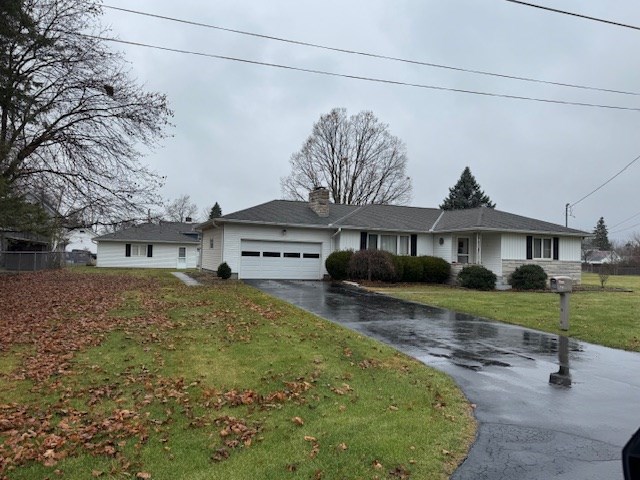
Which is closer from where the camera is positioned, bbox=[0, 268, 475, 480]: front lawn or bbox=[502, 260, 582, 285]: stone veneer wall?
bbox=[0, 268, 475, 480]: front lawn

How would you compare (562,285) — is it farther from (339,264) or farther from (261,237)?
(261,237)

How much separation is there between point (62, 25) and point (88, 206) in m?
7.25

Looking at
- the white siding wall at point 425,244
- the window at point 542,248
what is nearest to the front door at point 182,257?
the white siding wall at point 425,244

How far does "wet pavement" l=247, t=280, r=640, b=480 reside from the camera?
4.09 m

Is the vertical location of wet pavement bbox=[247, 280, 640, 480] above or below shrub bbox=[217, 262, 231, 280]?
below

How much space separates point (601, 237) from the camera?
91.4 m

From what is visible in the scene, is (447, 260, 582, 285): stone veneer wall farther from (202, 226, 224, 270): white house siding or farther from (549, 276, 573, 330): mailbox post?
(549, 276, 573, 330): mailbox post

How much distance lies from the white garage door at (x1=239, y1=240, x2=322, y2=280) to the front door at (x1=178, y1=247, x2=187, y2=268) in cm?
2301

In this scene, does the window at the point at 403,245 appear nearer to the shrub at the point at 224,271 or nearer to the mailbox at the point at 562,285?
the shrub at the point at 224,271

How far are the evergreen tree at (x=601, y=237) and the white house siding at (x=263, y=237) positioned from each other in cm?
8203

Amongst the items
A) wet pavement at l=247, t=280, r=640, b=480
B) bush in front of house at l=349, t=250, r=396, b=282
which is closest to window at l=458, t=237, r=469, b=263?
bush in front of house at l=349, t=250, r=396, b=282

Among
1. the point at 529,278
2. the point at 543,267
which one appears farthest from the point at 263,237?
the point at 543,267

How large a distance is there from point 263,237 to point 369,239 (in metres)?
5.93

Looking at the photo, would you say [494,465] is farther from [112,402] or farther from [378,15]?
[378,15]
